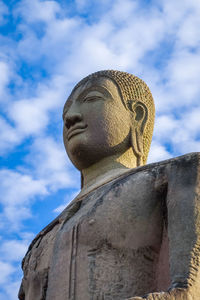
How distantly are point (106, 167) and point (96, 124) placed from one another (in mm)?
523

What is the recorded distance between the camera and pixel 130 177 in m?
6.54

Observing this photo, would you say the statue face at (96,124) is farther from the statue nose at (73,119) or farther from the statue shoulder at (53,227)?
the statue shoulder at (53,227)

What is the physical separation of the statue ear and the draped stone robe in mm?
1065

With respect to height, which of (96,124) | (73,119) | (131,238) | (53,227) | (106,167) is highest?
(73,119)

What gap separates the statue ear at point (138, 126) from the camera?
7.68 m

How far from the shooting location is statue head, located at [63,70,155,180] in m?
7.46

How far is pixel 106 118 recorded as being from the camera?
750 cm

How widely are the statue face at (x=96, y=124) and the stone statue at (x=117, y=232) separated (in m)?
0.01

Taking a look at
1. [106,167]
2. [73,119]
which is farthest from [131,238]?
[73,119]

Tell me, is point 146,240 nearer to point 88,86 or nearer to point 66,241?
point 66,241

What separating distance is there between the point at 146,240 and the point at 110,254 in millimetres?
394

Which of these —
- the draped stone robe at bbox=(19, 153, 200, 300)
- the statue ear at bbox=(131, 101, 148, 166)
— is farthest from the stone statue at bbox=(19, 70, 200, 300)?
the statue ear at bbox=(131, 101, 148, 166)

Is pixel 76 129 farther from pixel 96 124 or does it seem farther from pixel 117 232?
pixel 117 232

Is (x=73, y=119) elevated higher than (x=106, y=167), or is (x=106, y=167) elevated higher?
(x=73, y=119)
